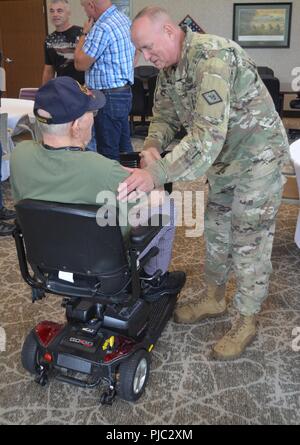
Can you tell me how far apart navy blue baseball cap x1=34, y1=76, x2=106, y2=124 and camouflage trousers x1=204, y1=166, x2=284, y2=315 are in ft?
2.14

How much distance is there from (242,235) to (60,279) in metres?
0.75

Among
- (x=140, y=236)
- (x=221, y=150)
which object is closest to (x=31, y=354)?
(x=140, y=236)

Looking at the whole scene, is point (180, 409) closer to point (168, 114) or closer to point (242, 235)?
point (242, 235)

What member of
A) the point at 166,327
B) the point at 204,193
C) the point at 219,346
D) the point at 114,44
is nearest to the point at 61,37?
the point at 114,44

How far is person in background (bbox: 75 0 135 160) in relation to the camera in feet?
10.0

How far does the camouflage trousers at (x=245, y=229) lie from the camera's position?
184 cm

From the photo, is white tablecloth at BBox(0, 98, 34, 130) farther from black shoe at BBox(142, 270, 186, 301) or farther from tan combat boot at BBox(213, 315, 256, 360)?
tan combat boot at BBox(213, 315, 256, 360)

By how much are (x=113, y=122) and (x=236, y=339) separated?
1.90m

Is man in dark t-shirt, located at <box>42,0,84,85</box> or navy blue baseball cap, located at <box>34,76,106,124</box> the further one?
man in dark t-shirt, located at <box>42,0,84,85</box>

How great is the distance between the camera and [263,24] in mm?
7277

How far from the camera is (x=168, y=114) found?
6.65 ft

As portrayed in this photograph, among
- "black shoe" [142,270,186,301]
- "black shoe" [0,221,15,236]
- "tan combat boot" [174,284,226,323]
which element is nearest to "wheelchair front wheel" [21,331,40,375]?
"black shoe" [142,270,186,301]

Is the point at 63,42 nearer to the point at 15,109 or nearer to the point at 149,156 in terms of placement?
the point at 15,109

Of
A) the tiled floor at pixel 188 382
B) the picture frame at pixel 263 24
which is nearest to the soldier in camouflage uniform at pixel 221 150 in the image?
the tiled floor at pixel 188 382
